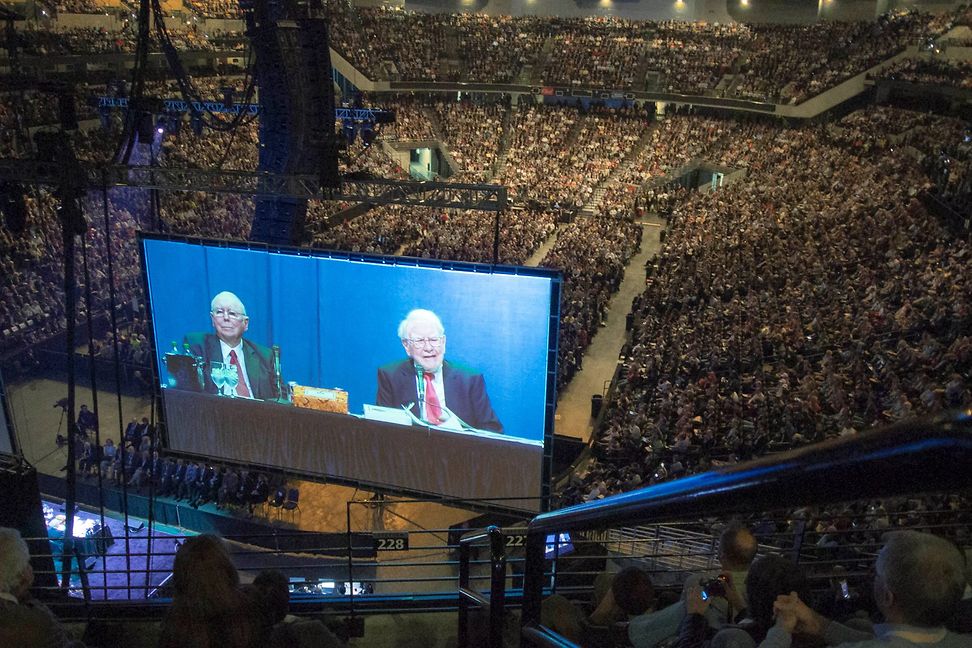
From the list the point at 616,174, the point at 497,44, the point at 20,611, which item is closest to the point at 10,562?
the point at 20,611

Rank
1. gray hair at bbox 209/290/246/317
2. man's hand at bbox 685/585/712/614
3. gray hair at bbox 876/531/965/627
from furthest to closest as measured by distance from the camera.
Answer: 1. gray hair at bbox 209/290/246/317
2. man's hand at bbox 685/585/712/614
3. gray hair at bbox 876/531/965/627

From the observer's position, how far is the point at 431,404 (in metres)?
8.21

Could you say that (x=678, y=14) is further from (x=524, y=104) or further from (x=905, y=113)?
(x=905, y=113)

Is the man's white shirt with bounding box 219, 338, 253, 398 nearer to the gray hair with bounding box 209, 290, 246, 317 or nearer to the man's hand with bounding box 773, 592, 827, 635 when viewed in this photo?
the gray hair with bounding box 209, 290, 246, 317

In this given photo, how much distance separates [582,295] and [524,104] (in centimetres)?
2180

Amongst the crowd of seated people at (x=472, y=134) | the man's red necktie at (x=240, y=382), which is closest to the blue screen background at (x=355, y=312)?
the man's red necktie at (x=240, y=382)

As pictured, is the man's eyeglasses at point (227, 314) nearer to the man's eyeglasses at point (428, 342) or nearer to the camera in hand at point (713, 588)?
the man's eyeglasses at point (428, 342)

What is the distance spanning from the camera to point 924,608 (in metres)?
1.38

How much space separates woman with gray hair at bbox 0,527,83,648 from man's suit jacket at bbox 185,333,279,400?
6.24 meters

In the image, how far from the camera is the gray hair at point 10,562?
2322 mm

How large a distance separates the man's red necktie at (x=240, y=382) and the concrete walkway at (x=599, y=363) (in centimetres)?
510

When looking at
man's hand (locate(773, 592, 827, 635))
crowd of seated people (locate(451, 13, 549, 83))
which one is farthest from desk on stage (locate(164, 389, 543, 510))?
crowd of seated people (locate(451, 13, 549, 83))

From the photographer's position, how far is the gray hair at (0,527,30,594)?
2322 millimetres

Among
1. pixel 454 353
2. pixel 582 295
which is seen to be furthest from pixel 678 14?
pixel 454 353
